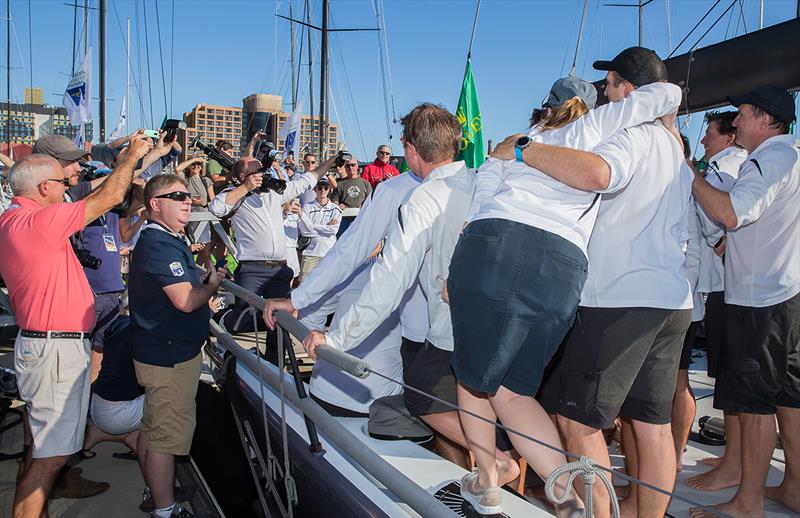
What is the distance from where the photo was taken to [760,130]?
2721 millimetres

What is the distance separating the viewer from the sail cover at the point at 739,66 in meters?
3.69

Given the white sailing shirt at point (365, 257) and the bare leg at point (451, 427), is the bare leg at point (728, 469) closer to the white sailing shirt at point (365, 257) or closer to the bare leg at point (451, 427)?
the bare leg at point (451, 427)

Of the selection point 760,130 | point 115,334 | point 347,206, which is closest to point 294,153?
point 347,206

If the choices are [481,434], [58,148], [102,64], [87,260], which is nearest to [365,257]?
[481,434]

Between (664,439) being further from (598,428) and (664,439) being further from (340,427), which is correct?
(340,427)

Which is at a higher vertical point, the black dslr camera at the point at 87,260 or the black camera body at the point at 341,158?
the black camera body at the point at 341,158

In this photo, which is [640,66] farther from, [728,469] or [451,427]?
[728,469]

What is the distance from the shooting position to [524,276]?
72.3 inches

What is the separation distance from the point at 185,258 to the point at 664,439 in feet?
7.45

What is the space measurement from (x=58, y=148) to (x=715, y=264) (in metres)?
3.60

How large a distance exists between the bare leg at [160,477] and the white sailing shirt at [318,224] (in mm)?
4629

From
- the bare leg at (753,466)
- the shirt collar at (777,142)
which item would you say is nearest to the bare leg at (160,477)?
the bare leg at (753,466)

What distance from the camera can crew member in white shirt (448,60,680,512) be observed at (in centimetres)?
185

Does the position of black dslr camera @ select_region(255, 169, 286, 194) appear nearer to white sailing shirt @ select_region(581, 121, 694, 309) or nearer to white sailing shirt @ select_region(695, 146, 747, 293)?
white sailing shirt @ select_region(695, 146, 747, 293)
